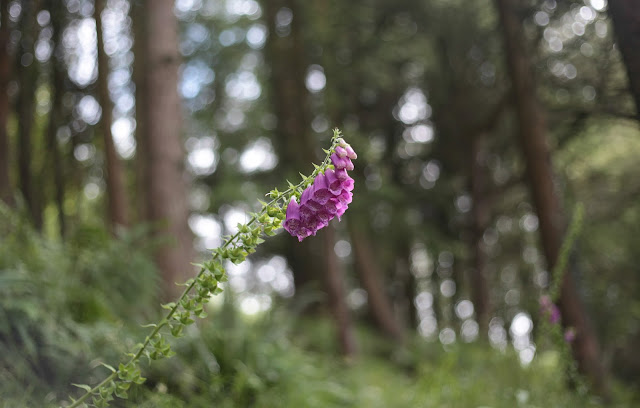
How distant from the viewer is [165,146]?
568cm

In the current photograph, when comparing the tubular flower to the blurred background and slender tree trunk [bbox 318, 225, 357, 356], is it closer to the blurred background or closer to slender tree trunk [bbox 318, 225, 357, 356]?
the blurred background

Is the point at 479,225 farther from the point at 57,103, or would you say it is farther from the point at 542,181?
the point at 57,103

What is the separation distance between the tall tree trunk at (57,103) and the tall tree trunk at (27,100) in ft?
0.84

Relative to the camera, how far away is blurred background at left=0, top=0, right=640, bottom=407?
412 cm

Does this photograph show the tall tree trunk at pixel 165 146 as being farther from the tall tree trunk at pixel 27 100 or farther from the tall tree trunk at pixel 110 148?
the tall tree trunk at pixel 27 100

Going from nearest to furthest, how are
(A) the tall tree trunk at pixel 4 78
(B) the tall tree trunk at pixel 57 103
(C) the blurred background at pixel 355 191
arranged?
1. (C) the blurred background at pixel 355 191
2. (A) the tall tree trunk at pixel 4 78
3. (B) the tall tree trunk at pixel 57 103

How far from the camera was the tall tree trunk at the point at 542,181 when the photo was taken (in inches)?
234

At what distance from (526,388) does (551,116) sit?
13.2 feet

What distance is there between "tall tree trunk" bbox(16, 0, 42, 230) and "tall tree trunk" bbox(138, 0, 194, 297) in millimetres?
2712

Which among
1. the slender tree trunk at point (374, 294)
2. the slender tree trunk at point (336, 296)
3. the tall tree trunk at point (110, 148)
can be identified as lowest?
the slender tree trunk at point (374, 294)

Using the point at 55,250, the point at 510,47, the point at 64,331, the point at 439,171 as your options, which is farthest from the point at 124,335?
the point at 439,171

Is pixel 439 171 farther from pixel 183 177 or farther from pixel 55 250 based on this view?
pixel 55 250

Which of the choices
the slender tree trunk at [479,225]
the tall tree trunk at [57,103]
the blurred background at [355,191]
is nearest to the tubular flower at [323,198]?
the blurred background at [355,191]

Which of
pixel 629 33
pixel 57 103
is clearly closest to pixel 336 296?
pixel 57 103
